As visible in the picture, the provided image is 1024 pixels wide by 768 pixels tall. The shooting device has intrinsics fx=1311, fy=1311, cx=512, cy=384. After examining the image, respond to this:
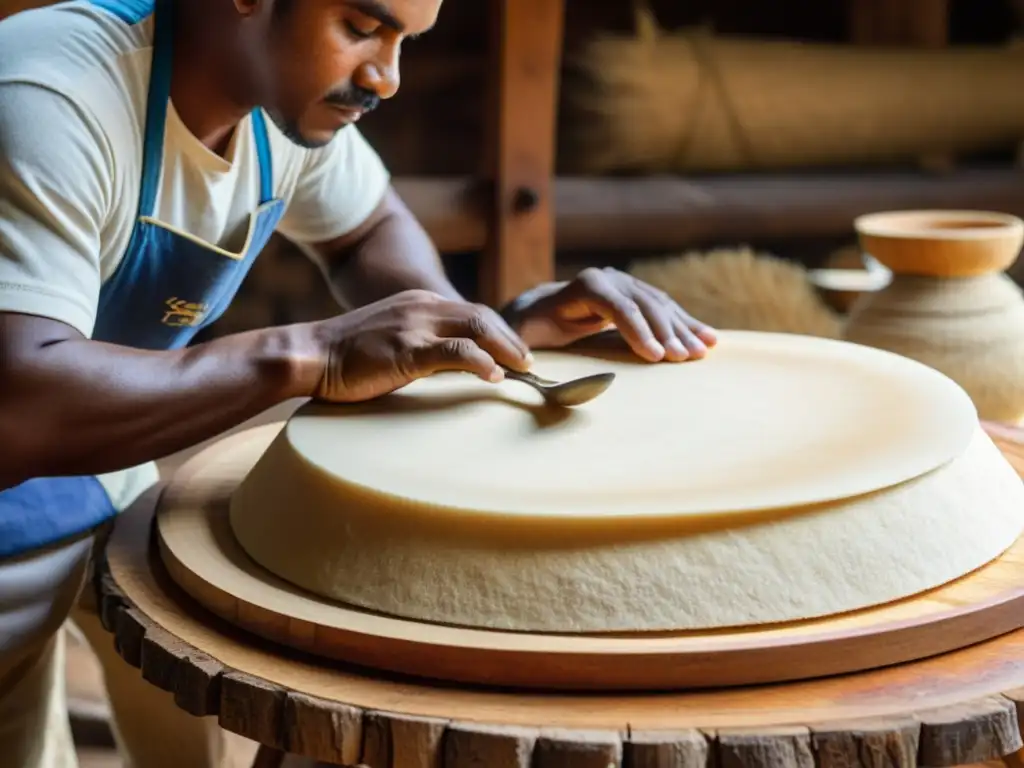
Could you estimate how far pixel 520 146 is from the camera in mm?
3168

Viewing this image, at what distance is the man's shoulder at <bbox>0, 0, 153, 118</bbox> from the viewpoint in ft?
4.55

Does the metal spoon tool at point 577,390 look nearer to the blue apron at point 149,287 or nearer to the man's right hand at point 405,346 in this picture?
the man's right hand at point 405,346

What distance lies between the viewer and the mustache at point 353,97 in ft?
5.01

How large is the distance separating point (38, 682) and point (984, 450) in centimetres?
123

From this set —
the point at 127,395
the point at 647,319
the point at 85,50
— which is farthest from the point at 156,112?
the point at 647,319

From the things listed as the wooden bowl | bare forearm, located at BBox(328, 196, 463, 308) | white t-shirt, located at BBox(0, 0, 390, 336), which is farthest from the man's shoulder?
the wooden bowl

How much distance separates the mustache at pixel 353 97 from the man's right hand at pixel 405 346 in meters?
0.26

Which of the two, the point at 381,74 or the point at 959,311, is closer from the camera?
the point at 381,74

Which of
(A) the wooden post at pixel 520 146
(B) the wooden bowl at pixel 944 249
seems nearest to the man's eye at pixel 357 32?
(B) the wooden bowl at pixel 944 249

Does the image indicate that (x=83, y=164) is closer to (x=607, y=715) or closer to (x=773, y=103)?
(x=607, y=715)

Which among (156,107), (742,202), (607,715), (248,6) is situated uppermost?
(248,6)

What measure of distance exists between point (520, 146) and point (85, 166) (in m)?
1.88

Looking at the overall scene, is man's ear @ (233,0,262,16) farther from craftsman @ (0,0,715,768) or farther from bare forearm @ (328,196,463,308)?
bare forearm @ (328,196,463,308)

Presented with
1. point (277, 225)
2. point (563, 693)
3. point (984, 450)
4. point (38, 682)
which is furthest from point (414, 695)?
point (277, 225)
